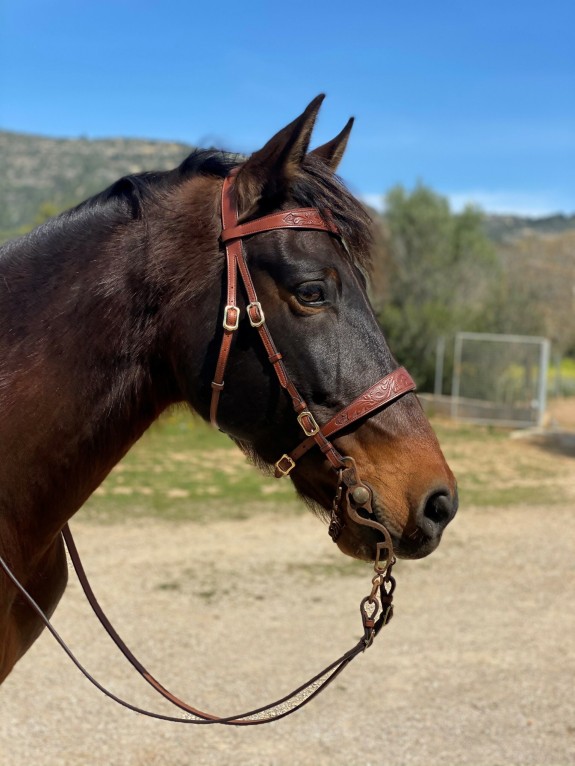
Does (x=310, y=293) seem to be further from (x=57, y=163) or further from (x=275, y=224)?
(x=57, y=163)

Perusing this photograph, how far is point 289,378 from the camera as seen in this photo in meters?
1.76

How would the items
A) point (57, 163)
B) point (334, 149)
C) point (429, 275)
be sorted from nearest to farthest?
point (334, 149) < point (429, 275) < point (57, 163)

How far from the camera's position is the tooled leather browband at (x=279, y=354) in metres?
1.75

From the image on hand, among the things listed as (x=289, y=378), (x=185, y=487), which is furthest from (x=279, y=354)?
(x=185, y=487)

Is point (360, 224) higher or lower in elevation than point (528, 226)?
lower

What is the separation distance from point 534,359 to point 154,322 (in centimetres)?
1795

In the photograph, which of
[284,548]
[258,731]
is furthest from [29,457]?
[284,548]

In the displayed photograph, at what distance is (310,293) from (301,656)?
161 inches

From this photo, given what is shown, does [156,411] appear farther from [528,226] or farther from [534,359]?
[528,226]

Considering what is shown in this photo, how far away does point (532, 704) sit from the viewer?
4559 mm

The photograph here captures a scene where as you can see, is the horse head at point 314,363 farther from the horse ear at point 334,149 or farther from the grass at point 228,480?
the grass at point 228,480

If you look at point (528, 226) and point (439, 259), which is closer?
point (439, 259)

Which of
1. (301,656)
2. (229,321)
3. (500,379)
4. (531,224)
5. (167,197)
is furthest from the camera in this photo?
(531,224)

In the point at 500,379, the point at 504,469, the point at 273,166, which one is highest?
the point at 273,166
